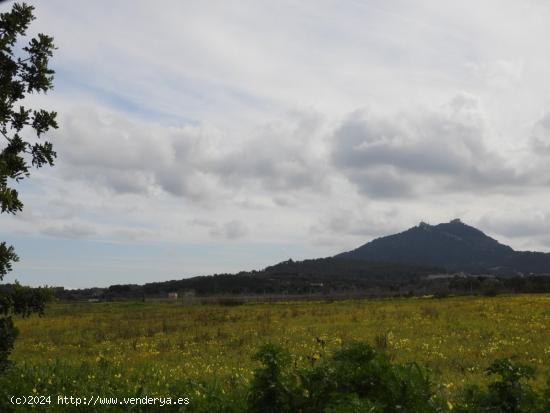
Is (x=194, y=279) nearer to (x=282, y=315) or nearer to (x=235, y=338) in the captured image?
(x=282, y=315)

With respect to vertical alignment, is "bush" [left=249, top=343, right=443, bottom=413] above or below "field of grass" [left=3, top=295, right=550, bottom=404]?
above

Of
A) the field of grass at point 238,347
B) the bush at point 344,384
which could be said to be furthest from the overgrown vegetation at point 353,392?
the field of grass at point 238,347

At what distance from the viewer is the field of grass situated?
1188 cm

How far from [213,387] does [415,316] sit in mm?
21485

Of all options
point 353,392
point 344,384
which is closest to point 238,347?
point 344,384

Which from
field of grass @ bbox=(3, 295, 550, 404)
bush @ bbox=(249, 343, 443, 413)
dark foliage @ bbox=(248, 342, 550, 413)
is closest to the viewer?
dark foliage @ bbox=(248, 342, 550, 413)

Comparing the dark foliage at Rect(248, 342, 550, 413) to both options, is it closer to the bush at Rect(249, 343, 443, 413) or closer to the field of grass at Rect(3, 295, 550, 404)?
the bush at Rect(249, 343, 443, 413)

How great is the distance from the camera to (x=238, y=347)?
20703mm

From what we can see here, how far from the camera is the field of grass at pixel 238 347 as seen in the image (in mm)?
11883

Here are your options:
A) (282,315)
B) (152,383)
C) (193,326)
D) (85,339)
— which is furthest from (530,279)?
(152,383)

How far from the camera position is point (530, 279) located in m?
96.7

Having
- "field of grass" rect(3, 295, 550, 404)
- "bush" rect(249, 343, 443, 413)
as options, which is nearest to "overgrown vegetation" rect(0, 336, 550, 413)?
"bush" rect(249, 343, 443, 413)

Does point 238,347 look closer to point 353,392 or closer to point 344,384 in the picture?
point 344,384

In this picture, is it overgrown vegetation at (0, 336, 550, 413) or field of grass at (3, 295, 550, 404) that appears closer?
overgrown vegetation at (0, 336, 550, 413)
